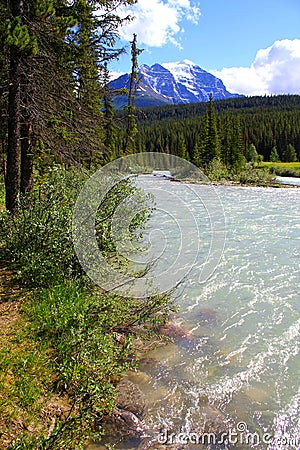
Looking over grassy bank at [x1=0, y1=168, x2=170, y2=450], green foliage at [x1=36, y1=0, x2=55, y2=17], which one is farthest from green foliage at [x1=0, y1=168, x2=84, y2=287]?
green foliage at [x1=36, y1=0, x2=55, y2=17]

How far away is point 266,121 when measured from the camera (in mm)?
102125

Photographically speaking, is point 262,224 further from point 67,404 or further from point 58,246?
point 67,404

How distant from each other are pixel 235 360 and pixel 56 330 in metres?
2.88

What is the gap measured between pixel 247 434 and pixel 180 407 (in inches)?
33.5

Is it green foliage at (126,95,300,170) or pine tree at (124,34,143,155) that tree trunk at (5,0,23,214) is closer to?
pine tree at (124,34,143,155)

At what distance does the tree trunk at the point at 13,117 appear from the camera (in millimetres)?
7297

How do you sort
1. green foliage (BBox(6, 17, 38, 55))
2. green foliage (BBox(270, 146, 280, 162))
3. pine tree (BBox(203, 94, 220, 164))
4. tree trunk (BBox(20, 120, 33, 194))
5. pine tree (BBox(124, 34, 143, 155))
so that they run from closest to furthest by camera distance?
green foliage (BBox(6, 17, 38, 55)) < tree trunk (BBox(20, 120, 33, 194)) < pine tree (BBox(124, 34, 143, 155)) < pine tree (BBox(203, 94, 220, 164)) < green foliage (BBox(270, 146, 280, 162))

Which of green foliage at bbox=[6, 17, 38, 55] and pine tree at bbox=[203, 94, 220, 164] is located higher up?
pine tree at bbox=[203, 94, 220, 164]

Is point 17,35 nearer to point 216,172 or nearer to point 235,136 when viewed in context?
point 216,172

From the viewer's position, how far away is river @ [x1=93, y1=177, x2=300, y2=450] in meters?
4.29

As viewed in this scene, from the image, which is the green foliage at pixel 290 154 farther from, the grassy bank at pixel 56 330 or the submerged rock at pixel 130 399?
the submerged rock at pixel 130 399

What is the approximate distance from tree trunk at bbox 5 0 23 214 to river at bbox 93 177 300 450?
4.42 meters

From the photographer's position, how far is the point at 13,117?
7.41 metres

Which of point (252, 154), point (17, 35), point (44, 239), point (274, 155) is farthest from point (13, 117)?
point (274, 155)
